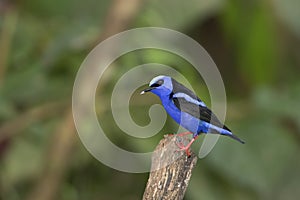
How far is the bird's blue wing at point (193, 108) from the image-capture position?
60.8 inches

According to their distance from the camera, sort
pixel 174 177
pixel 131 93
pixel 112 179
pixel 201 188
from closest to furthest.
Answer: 1. pixel 174 177
2. pixel 131 93
3. pixel 201 188
4. pixel 112 179

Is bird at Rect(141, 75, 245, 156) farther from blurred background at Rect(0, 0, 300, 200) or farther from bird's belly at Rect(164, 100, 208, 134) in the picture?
blurred background at Rect(0, 0, 300, 200)

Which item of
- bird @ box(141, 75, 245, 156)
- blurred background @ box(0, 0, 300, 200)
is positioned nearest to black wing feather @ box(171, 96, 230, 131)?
bird @ box(141, 75, 245, 156)

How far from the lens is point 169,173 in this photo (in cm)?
157

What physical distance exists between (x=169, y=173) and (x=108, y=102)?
183 centimetres

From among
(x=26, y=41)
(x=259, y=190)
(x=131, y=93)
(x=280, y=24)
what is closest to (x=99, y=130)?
(x=131, y=93)

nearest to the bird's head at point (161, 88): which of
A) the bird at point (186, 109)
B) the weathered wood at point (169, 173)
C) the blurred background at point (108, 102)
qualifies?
the bird at point (186, 109)

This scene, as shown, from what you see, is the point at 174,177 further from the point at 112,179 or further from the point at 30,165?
the point at 112,179

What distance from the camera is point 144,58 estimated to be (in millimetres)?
3295

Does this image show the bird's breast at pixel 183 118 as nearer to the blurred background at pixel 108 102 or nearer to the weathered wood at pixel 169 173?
the weathered wood at pixel 169 173

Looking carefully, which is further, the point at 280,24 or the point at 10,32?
the point at 280,24

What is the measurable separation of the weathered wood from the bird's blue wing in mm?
89

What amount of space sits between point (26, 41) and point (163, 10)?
605 mm

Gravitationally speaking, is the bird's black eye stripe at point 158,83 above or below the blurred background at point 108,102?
above
